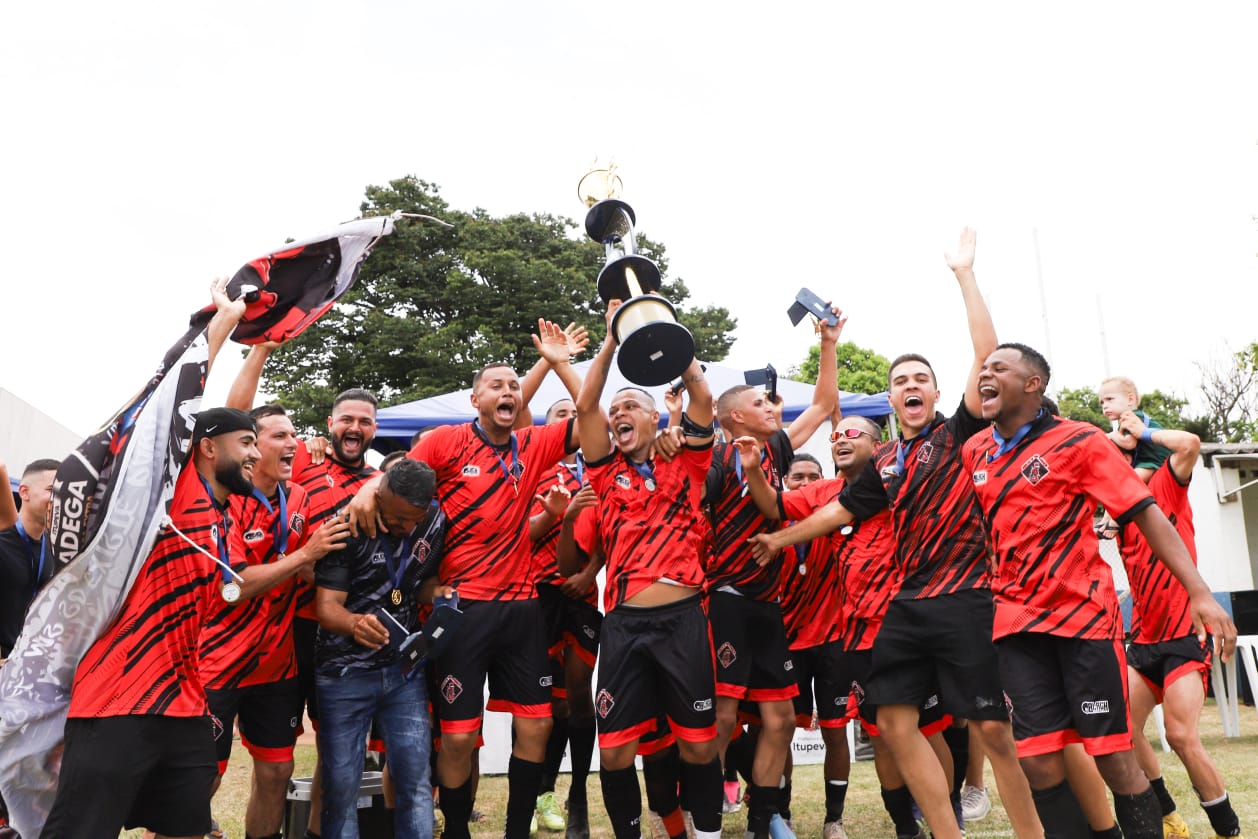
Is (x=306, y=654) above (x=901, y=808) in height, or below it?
above

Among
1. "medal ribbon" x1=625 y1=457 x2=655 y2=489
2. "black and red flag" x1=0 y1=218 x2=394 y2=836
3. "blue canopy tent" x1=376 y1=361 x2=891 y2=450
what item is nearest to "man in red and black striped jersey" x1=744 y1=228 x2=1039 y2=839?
"medal ribbon" x1=625 y1=457 x2=655 y2=489

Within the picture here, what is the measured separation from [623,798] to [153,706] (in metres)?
2.61

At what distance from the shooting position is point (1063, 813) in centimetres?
434

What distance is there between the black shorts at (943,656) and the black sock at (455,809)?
89.3 inches

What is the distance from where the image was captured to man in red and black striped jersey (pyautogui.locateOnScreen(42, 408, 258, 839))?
11.2 feet

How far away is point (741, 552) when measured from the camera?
→ 243 inches

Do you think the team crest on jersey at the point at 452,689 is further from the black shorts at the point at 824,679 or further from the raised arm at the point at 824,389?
the raised arm at the point at 824,389

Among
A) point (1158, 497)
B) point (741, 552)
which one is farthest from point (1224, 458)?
point (741, 552)

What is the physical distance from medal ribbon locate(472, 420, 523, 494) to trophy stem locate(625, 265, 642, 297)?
1394mm

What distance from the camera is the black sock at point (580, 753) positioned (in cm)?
681

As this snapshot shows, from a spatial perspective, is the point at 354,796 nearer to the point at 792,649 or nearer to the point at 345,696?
the point at 345,696

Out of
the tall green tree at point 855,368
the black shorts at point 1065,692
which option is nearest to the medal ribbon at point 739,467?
the black shorts at point 1065,692

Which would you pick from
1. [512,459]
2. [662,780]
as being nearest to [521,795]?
[662,780]

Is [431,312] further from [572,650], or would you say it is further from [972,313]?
[972,313]
